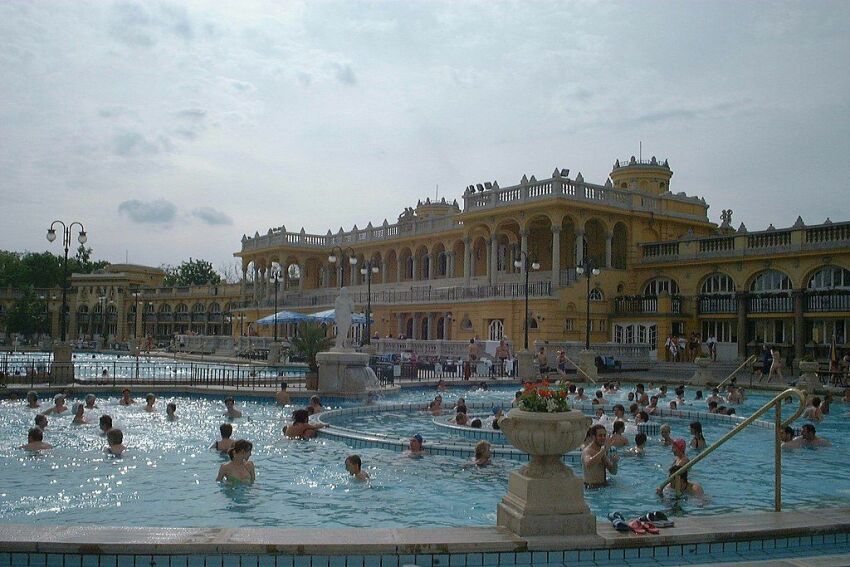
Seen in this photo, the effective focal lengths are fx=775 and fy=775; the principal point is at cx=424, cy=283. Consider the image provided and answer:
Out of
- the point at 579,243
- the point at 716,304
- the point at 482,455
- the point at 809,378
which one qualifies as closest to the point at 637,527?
the point at 482,455

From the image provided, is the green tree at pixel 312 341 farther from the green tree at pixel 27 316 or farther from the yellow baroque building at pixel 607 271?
the green tree at pixel 27 316

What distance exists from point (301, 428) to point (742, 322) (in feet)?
89.4

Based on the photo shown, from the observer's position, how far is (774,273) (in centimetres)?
3603

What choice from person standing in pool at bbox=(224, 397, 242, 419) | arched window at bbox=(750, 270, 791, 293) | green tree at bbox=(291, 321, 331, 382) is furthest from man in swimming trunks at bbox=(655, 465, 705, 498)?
arched window at bbox=(750, 270, 791, 293)

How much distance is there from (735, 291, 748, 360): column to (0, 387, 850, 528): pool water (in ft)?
64.9

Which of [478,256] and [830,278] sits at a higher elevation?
[478,256]

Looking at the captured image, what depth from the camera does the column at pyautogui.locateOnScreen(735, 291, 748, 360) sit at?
36.2 meters

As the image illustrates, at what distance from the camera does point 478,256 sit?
51.8 metres

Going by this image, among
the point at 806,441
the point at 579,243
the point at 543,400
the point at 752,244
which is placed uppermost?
the point at 579,243

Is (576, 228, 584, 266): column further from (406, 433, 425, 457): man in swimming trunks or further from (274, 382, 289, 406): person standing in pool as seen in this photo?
(406, 433, 425, 457): man in swimming trunks

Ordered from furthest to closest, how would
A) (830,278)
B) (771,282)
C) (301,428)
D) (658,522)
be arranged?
(771,282) → (830,278) → (301,428) → (658,522)

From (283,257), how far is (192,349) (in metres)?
13.0

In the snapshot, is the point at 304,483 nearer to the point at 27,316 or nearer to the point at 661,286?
the point at 661,286

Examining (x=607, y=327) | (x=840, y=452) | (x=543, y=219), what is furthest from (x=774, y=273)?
(x=840, y=452)
